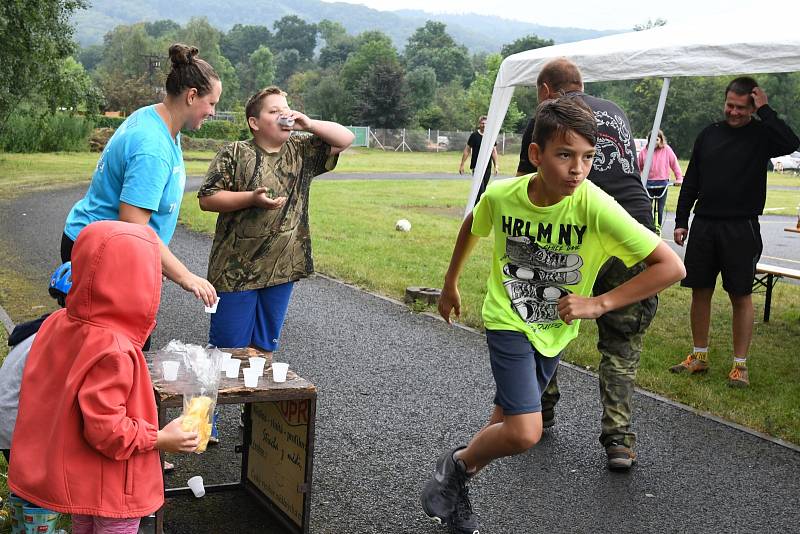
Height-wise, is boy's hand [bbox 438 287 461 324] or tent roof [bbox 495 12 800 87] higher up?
tent roof [bbox 495 12 800 87]

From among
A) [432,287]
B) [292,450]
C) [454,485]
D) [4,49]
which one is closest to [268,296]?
[292,450]

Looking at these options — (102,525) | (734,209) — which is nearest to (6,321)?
(102,525)

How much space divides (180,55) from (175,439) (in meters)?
1.99

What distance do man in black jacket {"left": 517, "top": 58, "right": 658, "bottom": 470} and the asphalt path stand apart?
259 mm

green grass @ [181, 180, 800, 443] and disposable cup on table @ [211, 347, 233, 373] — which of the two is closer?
disposable cup on table @ [211, 347, 233, 373]

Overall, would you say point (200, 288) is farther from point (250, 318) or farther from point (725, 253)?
point (725, 253)

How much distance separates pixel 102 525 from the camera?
2.83 meters

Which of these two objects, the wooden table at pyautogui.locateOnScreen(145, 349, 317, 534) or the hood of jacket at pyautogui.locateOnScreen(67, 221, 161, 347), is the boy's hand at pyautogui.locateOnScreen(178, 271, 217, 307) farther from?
the hood of jacket at pyautogui.locateOnScreen(67, 221, 161, 347)

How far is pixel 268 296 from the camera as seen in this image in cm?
486

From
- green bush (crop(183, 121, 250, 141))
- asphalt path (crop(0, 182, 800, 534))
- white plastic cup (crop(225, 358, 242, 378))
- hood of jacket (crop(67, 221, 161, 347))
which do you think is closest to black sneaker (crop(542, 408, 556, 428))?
asphalt path (crop(0, 182, 800, 534))

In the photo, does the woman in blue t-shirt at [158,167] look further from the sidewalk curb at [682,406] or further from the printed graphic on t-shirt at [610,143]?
the sidewalk curb at [682,406]

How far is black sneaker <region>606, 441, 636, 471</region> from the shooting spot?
195 inches

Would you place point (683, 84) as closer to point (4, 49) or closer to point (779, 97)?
point (779, 97)

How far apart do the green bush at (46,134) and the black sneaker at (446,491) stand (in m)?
34.0
